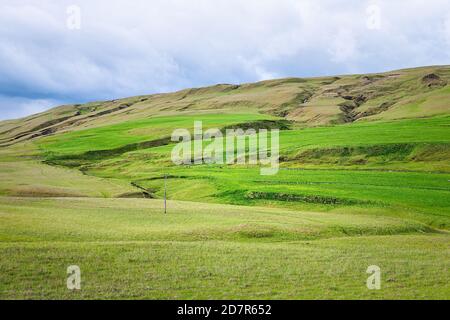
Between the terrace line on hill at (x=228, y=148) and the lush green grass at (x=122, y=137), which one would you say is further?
the lush green grass at (x=122, y=137)

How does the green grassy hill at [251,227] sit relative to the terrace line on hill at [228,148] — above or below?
below

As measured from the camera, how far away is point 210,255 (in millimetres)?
37438

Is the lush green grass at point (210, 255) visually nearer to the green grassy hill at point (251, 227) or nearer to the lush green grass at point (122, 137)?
the green grassy hill at point (251, 227)

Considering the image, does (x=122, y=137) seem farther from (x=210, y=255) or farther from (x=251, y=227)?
(x=210, y=255)

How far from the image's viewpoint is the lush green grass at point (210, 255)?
29953mm

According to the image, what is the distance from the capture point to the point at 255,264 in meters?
35.7

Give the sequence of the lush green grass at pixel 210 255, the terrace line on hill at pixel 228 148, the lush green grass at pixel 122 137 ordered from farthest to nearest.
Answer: the lush green grass at pixel 122 137
the terrace line on hill at pixel 228 148
the lush green grass at pixel 210 255

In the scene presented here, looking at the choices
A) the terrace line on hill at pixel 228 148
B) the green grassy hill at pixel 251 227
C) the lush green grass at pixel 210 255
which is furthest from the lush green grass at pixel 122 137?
the lush green grass at pixel 210 255

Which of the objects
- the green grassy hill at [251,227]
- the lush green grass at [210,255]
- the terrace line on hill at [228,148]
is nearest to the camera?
the lush green grass at [210,255]

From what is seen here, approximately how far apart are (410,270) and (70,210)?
39617 millimetres

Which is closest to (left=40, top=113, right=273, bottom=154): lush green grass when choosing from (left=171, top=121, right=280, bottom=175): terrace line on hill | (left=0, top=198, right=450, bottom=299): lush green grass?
(left=171, top=121, right=280, bottom=175): terrace line on hill
